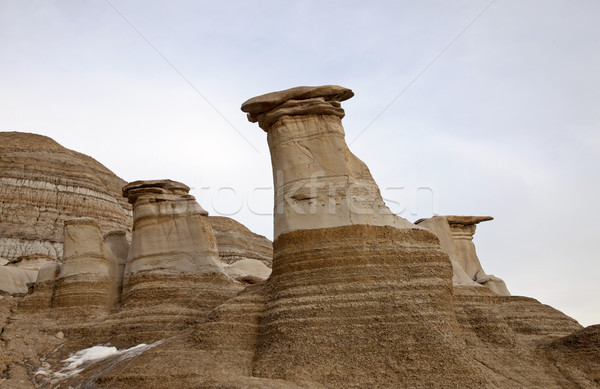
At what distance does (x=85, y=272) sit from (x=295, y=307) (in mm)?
11671

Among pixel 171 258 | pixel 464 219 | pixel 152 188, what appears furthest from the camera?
pixel 464 219

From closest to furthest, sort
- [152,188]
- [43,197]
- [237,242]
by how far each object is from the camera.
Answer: [152,188] → [43,197] → [237,242]

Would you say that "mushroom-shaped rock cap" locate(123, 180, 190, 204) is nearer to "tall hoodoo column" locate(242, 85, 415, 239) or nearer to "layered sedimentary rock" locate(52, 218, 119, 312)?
"layered sedimentary rock" locate(52, 218, 119, 312)

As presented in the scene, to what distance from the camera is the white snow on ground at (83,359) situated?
1644cm

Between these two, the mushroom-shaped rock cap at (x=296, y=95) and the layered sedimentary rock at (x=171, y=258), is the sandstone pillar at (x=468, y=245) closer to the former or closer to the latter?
the layered sedimentary rock at (x=171, y=258)

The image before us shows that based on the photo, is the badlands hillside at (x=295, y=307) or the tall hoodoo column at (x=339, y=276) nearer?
the tall hoodoo column at (x=339, y=276)

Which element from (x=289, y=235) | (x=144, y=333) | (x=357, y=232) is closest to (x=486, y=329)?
(x=357, y=232)

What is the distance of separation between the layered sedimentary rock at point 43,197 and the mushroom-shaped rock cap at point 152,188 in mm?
23967

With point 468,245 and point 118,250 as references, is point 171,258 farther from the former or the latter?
point 468,245

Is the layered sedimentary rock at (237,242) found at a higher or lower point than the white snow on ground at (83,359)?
higher

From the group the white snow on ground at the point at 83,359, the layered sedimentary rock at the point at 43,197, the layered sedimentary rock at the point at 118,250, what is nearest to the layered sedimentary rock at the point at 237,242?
the layered sedimentary rock at the point at 43,197

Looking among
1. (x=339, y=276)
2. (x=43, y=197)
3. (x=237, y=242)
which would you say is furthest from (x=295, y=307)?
(x=237, y=242)

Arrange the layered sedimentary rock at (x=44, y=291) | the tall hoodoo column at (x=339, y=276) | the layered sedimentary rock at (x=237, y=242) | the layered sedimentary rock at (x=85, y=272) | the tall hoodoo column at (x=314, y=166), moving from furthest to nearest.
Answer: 1. the layered sedimentary rock at (x=237, y=242)
2. the layered sedimentary rock at (x=44, y=291)
3. the layered sedimentary rock at (x=85, y=272)
4. the tall hoodoo column at (x=314, y=166)
5. the tall hoodoo column at (x=339, y=276)

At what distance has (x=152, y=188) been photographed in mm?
23891
